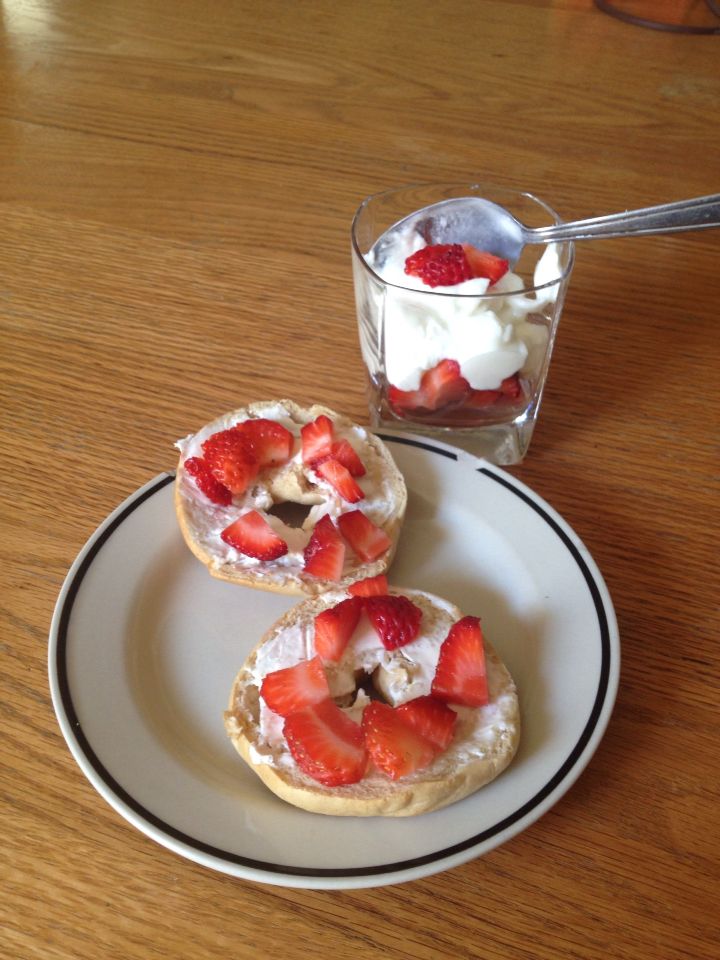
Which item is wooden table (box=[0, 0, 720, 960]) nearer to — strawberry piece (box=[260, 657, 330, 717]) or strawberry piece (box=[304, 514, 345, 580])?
strawberry piece (box=[260, 657, 330, 717])

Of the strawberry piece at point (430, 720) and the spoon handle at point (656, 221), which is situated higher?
the spoon handle at point (656, 221)

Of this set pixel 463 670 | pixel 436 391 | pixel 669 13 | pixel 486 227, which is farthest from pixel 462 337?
pixel 669 13

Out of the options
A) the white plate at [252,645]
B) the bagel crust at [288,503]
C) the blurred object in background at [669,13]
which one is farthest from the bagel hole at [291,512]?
the blurred object in background at [669,13]

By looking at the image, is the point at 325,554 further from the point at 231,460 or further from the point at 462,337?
the point at 462,337

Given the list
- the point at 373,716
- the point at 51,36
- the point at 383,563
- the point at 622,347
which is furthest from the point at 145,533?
the point at 51,36

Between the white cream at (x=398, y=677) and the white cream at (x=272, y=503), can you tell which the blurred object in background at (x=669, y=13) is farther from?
the white cream at (x=398, y=677)

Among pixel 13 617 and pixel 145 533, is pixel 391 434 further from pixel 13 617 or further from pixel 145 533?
pixel 13 617
